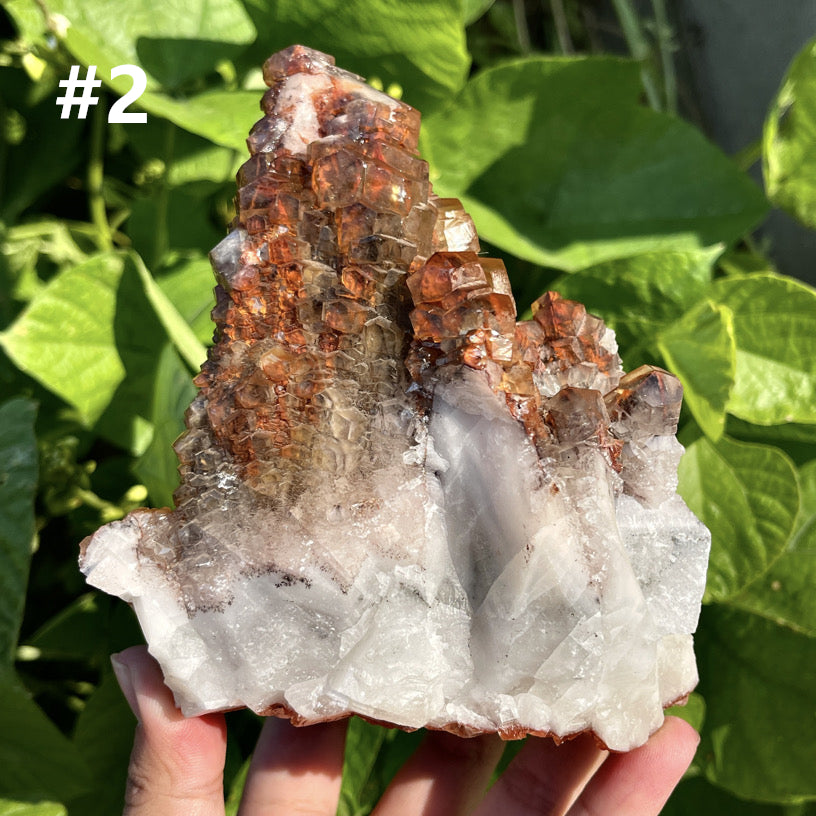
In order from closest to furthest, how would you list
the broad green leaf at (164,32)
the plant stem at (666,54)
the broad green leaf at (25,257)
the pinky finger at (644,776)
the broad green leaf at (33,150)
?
the pinky finger at (644,776) → the broad green leaf at (164,32) → the broad green leaf at (25,257) → the broad green leaf at (33,150) → the plant stem at (666,54)

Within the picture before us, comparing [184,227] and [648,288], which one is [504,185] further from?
[184,227]

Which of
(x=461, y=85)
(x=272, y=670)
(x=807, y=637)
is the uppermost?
(x=461, y=85)

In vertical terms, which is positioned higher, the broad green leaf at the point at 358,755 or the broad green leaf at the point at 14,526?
the broad green leaf at the point at 14,526

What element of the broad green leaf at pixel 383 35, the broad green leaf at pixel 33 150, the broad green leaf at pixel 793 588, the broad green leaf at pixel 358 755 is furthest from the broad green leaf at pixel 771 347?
the broad green leaf at pixel 33 150

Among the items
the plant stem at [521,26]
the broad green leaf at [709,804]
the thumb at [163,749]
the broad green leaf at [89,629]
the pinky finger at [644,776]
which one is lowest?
the broad green leaf at [709,804]

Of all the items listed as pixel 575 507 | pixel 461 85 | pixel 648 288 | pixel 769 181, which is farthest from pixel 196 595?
pixel 769 181

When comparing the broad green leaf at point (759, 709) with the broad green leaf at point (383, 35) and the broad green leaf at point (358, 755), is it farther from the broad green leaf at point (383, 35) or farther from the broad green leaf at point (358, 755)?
the broad green leaf at point (383, 35)

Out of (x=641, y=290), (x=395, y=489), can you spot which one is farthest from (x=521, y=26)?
(x=395, y=489)

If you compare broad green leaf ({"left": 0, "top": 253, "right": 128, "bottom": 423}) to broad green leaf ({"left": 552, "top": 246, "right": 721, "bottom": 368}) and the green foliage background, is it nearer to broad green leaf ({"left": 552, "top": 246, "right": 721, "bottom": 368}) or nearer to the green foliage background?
the green foliage background
